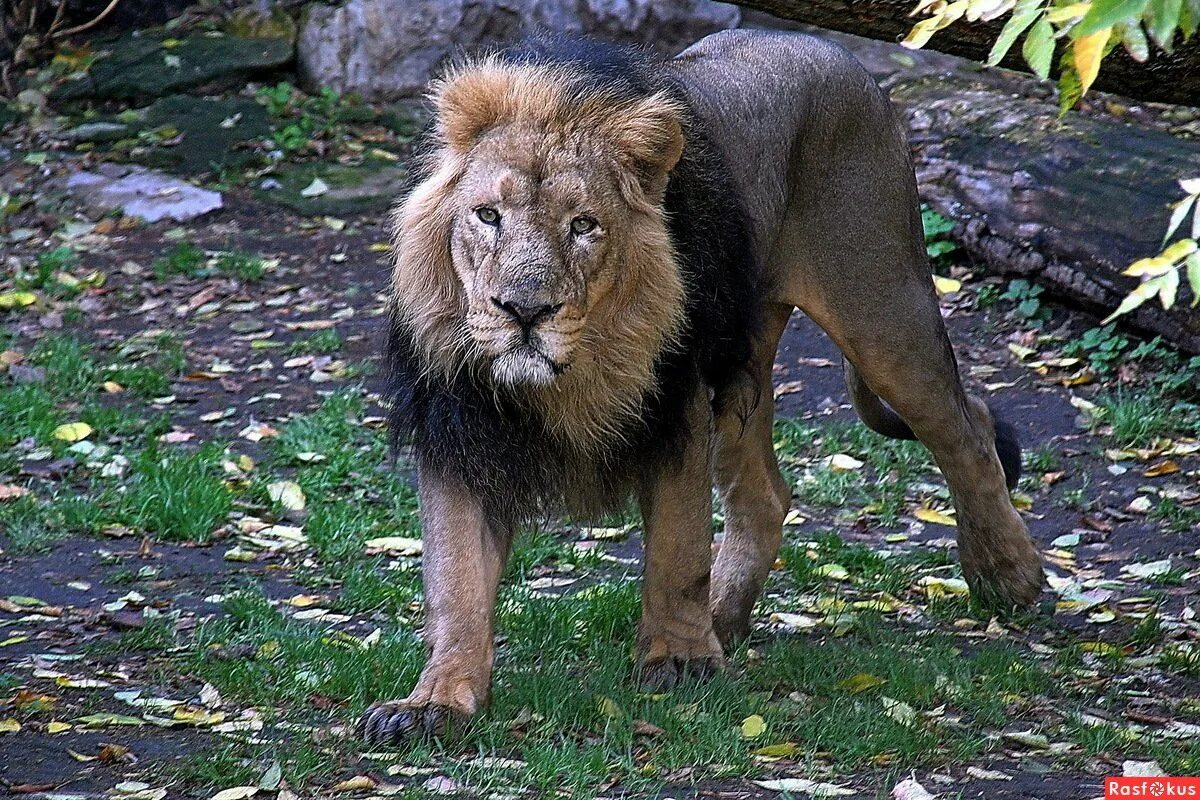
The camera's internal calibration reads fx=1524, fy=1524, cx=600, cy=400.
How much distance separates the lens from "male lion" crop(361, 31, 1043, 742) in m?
3.63

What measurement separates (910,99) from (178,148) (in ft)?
16.1

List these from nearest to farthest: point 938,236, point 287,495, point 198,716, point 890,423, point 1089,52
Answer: point 1089,52 < point 198,716 < point 890,423 < point 287,495 < point 938,236

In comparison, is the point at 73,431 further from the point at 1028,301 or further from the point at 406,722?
the point at 1028,301

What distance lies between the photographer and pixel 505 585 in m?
5.22

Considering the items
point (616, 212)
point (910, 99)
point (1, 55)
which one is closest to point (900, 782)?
point (616, 212)

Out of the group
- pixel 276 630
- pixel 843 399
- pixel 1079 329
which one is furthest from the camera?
pixel 1079 329

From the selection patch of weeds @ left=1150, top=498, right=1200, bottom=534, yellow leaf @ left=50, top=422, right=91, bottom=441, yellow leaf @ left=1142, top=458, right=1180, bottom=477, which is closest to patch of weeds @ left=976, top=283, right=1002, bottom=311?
yellow leaf @ left=1142, top=458, right=1180, bottom=477

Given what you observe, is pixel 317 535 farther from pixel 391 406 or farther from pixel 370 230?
pixel 370 230

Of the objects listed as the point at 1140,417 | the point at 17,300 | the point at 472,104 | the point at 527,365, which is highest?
the point at 472,104

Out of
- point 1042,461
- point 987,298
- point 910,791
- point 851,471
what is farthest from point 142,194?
point 910,791

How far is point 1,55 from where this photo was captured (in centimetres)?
1138

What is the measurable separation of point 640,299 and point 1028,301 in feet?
15.5

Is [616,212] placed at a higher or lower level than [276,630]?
higher

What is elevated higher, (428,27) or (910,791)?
(428,27)
